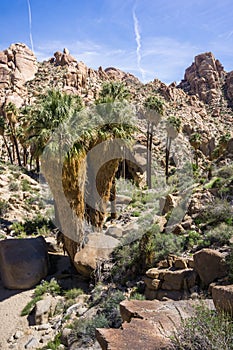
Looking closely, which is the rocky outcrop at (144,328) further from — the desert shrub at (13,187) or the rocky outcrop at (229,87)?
the rocky outcrop at (229,87)

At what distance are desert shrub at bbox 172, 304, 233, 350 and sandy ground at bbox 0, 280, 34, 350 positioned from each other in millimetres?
6175

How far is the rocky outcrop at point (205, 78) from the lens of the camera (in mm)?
76125

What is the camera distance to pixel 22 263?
1076cm

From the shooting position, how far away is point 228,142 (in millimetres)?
34625

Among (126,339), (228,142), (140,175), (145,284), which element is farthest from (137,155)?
(126,339)

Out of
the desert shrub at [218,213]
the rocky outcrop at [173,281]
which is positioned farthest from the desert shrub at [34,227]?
the desert shrub at [218,213]

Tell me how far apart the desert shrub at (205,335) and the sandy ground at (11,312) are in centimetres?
618

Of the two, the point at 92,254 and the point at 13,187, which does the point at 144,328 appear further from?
the point at 13,187

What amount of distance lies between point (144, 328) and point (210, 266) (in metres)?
3.23

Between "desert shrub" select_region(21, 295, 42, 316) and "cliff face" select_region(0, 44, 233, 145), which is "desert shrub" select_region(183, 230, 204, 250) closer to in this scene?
"desert shrub" select_region(21, 295, 42, 316)

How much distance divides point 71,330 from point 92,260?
367cm

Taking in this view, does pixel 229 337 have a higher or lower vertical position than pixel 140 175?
lower

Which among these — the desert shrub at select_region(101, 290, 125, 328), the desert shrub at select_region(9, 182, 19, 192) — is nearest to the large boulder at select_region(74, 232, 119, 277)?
the desert shrub at select_region(101, 290, 125, 328)

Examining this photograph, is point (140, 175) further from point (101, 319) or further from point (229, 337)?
point (229, 337)
